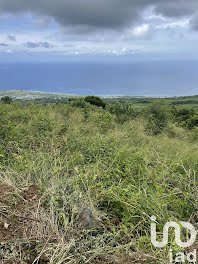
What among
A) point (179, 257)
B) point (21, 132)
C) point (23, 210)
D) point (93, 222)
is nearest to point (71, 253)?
point (93, 222)

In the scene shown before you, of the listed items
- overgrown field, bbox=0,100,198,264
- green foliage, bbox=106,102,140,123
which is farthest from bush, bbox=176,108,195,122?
overgrown field, bbox=0,100,198,264

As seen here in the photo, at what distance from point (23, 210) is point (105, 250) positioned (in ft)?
2.85

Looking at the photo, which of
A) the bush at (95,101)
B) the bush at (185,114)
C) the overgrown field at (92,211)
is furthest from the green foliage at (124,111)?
the overgrown field at (92,211)

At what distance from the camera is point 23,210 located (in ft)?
6.99

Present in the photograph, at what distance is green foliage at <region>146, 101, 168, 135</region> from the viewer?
8.81 metres

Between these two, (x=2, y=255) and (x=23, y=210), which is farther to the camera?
(x=23, y=210)

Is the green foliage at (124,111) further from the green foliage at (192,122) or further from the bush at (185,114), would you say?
the bush at (185,114)

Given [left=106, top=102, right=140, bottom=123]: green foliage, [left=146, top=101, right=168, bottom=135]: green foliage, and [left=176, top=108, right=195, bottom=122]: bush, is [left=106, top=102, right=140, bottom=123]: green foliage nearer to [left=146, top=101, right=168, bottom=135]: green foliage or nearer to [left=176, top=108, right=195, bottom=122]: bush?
[left=146, top=101, right=168, bottom=135]: green foliage

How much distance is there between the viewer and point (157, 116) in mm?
9398

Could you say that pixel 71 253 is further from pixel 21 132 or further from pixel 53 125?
pixel 53 125

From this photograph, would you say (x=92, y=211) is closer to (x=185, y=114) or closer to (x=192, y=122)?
(x=192, y=122)

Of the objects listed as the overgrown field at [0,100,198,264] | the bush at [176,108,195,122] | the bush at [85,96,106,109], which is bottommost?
the overgrown field at [0,100,198,264]

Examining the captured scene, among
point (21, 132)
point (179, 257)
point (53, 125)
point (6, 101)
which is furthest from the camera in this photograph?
point (6, 101)

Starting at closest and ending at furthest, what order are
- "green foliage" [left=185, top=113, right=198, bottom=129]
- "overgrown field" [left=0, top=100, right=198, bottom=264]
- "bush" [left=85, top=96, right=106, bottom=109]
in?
"overgrown field" [left=0, top=100, right=198, bottom=264]
"green foliage" [left=185, top=113, right=198, bottom=129]
"bush" [left=85, top=96, right=106, bottom=109]
